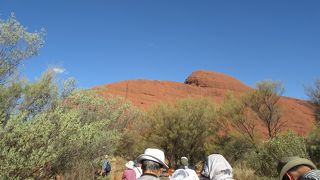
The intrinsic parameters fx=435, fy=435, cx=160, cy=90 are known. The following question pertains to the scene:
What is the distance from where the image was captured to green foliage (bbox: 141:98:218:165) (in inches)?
1441

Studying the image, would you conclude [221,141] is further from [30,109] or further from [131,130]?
[30,109]

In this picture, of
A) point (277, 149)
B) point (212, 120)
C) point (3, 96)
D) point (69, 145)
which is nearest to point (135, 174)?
point (69, 145)

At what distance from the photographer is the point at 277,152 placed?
18438 millimetres

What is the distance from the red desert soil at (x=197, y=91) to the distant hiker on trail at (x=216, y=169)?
238 feet

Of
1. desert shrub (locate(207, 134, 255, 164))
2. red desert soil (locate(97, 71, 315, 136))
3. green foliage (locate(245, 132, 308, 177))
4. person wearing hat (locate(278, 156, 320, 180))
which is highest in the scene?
red desert soil (locate(97, 71, 315, 136))

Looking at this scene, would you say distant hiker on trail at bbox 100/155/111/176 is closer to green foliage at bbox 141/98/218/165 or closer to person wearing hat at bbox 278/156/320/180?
person wearing hat at bbox 278/156/320/180

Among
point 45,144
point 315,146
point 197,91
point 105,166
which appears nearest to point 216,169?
point 45,144

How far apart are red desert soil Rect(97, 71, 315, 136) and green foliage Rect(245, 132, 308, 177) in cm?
5727

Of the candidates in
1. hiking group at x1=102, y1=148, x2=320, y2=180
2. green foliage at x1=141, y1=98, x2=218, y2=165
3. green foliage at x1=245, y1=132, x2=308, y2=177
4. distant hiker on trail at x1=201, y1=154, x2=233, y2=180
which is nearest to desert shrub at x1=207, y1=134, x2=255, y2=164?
green foliage at x1=141, y1=98, x2=218, y2=165

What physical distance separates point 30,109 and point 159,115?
26.2m

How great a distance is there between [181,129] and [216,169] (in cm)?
3226

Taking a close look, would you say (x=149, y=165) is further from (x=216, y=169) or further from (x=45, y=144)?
(x=45, y=144)

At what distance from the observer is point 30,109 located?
11961 millimetres

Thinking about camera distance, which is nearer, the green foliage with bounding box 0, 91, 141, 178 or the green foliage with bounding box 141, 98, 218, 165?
the green foliage with bounding box 0, 91, 141, 178
